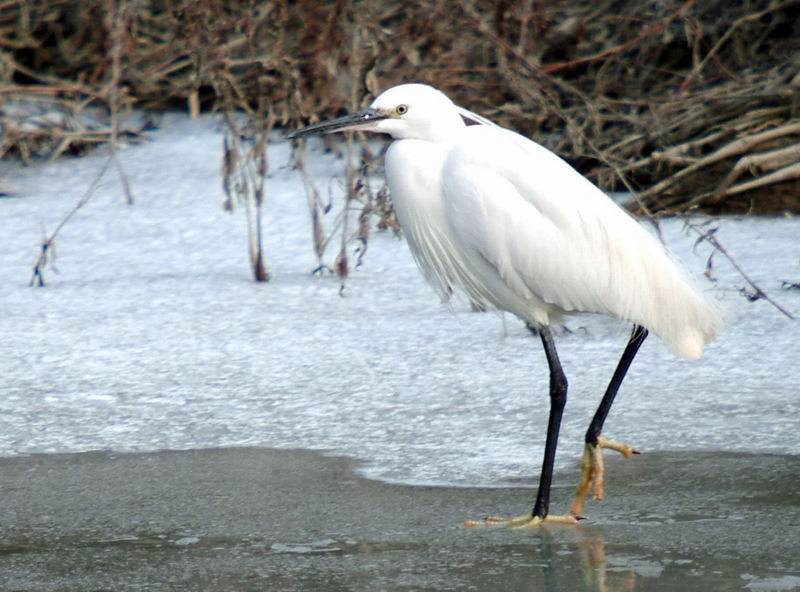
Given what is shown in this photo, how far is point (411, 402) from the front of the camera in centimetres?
421

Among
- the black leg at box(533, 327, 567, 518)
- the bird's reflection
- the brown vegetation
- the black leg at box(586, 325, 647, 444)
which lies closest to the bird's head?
the black leg at box(533, 327, 567, 518)

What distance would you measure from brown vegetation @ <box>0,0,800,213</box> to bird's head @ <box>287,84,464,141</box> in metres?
2.30

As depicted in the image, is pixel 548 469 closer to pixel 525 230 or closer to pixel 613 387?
pixel 613 387

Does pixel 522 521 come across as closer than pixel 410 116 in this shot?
Yes

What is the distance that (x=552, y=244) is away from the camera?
346 centimetres

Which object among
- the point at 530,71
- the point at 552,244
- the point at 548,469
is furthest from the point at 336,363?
the point at 530,71

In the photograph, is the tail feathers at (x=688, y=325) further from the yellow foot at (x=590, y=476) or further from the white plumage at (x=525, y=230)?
the yellow foot at (x=590, y=476)

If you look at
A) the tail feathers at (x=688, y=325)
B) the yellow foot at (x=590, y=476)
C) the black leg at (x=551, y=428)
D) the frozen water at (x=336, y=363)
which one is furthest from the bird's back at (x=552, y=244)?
the yellow foot at (x=590, y=476)

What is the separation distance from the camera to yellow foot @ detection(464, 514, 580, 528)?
3.16 meters

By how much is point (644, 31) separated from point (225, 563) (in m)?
5.45

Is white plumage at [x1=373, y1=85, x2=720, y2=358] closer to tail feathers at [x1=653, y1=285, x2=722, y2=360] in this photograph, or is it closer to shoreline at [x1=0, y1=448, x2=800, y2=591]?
tail feathers at [x1=653, y1=285, x2=722, y2=360]

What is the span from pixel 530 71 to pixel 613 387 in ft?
12.7

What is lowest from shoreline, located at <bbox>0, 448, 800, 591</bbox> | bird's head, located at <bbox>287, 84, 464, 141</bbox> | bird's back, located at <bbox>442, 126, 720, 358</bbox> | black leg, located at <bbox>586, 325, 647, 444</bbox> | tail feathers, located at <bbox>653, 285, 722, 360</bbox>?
shoreline, located at <bbox>0, 448, 800, 591</bbox>

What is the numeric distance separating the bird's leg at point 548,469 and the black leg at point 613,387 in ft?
0.31
